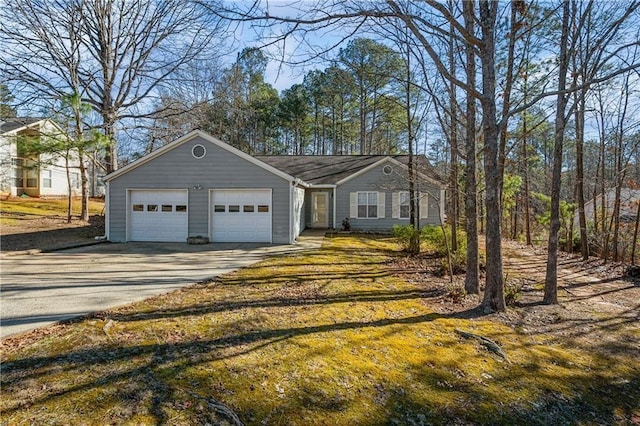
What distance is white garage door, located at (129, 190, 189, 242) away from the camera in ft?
44.6

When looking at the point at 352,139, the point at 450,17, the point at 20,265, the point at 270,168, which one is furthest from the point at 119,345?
the point at 352,139

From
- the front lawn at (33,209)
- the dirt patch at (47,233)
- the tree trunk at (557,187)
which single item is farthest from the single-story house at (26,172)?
the tree trunk at (557,187)

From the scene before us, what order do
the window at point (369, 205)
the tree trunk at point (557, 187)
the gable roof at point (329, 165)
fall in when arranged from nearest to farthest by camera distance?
the tree trunk at point (557, 187) < the window at point (369, 205) < the gable roof at point (329, 165)

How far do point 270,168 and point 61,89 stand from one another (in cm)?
1275

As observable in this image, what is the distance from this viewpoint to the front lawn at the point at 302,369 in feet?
9.36

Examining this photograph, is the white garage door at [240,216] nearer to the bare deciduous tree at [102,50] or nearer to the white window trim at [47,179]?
the bare deciduous tree at [102,50]

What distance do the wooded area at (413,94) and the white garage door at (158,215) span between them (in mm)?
3931

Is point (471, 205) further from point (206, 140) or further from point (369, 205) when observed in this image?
point (369, 205)

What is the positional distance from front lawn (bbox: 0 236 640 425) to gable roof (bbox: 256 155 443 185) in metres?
13.5

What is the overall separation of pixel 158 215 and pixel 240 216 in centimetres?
325

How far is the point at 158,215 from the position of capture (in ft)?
45.0

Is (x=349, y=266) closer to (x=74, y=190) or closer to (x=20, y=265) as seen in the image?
(x=20, y=265)

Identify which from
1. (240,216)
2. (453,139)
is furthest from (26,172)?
(453,139)

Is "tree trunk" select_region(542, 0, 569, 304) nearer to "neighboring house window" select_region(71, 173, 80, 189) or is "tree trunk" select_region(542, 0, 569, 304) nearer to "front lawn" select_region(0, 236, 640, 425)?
"front lawn" select_region(0, 236, 640, 425)
